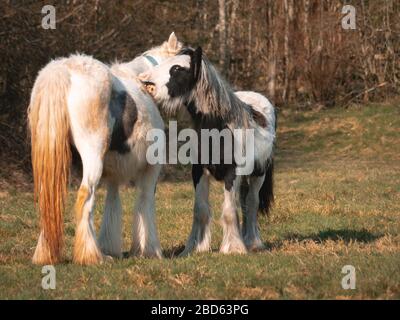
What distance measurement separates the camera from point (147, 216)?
295 inches

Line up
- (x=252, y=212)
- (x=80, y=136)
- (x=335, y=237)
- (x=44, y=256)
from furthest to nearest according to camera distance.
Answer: (x=335, y=237) < (x=252, y=212) < (x=44, y=256) < (x=80, y=136)

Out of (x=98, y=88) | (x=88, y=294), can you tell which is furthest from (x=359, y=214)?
(x=88, y=294)

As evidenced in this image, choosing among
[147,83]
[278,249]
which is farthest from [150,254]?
[147,83]

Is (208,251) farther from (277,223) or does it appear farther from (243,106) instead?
(277,223)

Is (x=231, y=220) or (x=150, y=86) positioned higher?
(x=150, y=86)

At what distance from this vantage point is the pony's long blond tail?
6.59m

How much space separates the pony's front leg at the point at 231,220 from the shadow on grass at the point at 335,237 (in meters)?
0.70

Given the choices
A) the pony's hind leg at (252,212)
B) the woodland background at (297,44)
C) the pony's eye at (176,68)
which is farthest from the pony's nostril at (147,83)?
the woodland background at (297,44)

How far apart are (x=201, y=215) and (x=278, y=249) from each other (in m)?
0.87

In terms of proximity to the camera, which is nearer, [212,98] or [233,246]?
[212,98]

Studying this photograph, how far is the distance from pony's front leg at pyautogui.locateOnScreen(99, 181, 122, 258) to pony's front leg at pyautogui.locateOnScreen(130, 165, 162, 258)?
6.9 inches

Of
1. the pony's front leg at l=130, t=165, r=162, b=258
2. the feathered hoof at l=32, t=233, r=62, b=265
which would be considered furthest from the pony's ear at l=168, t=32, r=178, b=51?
the feathered hoof at l=32, t=233, r=62, b=265

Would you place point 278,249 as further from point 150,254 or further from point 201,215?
point 150,254

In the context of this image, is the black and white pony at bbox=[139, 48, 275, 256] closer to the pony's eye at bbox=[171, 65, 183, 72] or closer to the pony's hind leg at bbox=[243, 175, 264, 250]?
the pony's eye at bbox=[171, 65, 183, 72]
